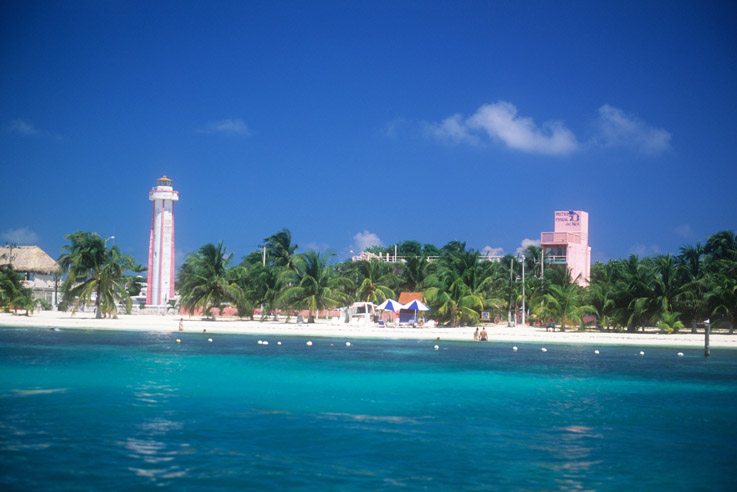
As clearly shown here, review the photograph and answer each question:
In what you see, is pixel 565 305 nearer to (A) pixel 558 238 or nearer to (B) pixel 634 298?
(B) pixel 634 298

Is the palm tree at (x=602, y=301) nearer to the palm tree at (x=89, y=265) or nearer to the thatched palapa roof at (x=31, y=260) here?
the palm tree at (x=89, y=265)

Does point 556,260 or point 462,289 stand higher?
point 556,260

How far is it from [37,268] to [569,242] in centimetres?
5467

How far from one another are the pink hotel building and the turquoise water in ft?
134

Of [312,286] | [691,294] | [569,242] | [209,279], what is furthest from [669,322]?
[209,279]

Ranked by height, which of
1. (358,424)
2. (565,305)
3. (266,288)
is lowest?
(358,424)

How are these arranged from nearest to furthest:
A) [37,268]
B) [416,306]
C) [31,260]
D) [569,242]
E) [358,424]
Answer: [358,424] < [416,306] < [569,242] < [37,268] < [31,260]

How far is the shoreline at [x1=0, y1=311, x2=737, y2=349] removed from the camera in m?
40.5

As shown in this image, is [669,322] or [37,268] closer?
[669,322]

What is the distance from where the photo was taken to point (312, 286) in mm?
49312

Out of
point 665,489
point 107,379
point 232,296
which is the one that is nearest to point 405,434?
point 665,489

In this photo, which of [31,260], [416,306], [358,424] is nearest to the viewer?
[358,424]

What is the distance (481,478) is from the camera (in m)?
11.6

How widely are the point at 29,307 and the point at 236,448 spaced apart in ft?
161
